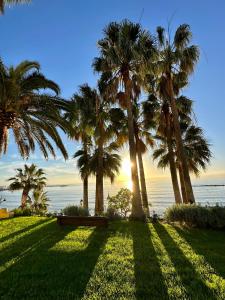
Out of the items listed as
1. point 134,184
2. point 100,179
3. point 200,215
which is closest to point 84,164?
point 100,179

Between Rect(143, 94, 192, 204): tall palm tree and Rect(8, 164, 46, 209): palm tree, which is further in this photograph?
Rect(8, 164, 46, 209): palm tree

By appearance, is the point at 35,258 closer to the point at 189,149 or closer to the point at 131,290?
the point at 131,290

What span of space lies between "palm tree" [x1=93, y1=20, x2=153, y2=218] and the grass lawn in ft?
18.3

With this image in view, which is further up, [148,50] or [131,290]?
[148,50]

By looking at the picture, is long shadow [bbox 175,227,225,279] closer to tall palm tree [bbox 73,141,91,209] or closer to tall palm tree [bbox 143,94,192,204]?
tall palm tree [bbox 143,94,192,204]

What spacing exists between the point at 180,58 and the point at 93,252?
45.5 ft

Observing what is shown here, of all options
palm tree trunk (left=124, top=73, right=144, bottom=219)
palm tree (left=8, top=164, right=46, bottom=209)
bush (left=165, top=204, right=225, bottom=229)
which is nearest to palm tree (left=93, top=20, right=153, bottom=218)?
palm tree trunk (left=124, top=73, right=144, bottom=219)

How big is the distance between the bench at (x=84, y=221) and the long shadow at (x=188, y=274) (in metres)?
3.64

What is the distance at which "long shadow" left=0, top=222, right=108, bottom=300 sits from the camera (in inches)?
186

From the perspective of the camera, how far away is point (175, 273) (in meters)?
5.66

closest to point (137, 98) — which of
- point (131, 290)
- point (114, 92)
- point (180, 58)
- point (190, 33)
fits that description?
point (114, 92)

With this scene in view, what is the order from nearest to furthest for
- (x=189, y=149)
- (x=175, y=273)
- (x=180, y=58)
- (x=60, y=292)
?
(x=60, y=292), (x=175, y=273), (x=180, y=58), (x=189, y=149)

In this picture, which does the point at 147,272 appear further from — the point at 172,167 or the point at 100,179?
the point at 172,167

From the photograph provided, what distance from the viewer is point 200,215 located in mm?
11547
